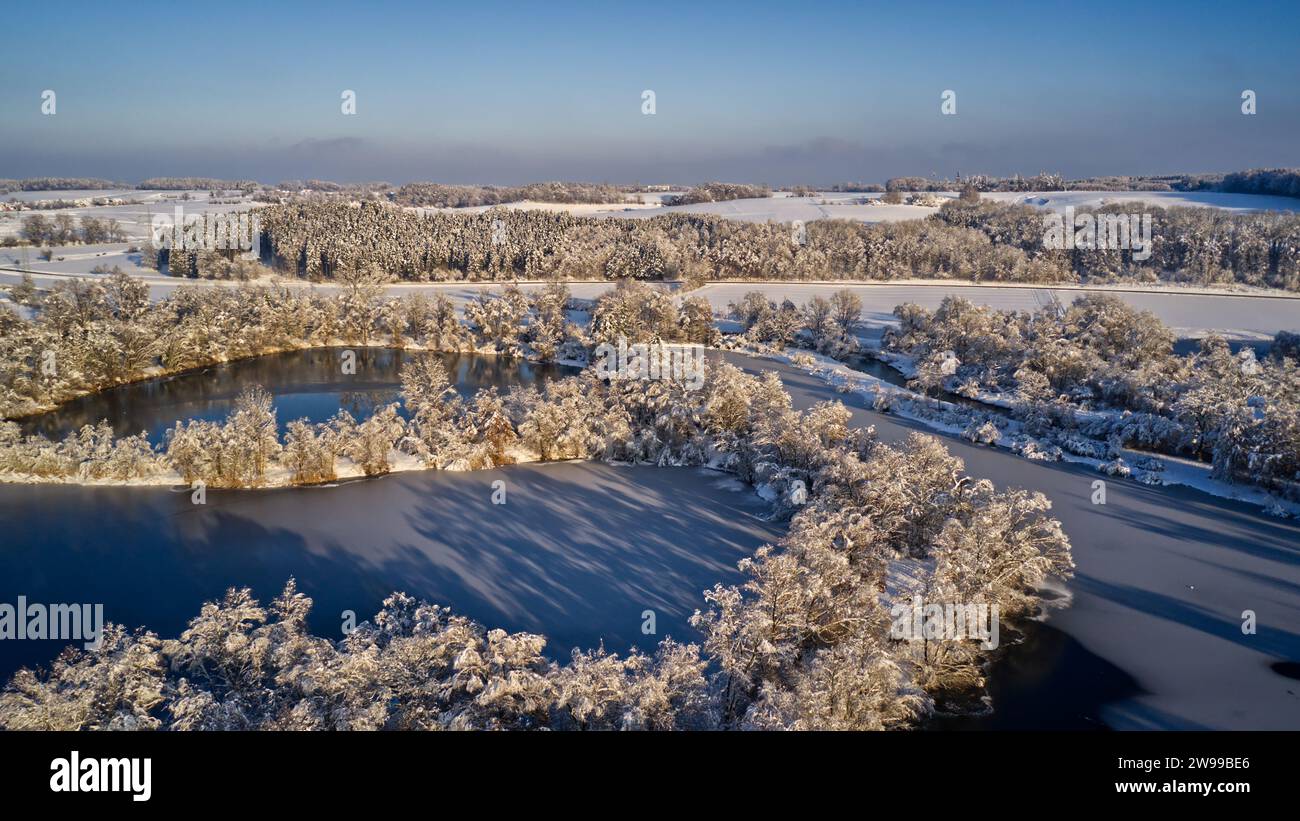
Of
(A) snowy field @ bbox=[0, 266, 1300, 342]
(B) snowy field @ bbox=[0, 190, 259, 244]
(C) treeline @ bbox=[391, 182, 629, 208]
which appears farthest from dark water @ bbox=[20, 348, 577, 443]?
(C) treeline @ bbox=[391, 182, 629, 208]

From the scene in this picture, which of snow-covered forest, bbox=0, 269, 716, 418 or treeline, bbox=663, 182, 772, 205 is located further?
treeline, bbox=663, 182, 772, 205

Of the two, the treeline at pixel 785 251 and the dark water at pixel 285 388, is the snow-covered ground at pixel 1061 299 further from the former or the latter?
the dark water at pixel 285 388

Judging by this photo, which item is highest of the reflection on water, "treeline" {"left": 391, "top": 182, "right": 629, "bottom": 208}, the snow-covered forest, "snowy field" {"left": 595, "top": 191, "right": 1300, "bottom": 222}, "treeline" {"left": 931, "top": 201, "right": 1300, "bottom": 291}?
"treeline" {"left": 391, "top": 182, "right": 629, "bottom": 208}

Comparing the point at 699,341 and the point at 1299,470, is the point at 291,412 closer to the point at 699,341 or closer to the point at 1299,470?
the point at 699,341

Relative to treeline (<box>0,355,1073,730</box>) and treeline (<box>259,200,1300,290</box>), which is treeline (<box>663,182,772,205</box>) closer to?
treeline (<box>259,200,1300,290</box>)

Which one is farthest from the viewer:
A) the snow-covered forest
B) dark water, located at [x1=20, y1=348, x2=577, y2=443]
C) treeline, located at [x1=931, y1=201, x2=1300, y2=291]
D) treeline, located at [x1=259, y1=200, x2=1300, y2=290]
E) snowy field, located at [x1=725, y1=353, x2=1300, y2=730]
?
treeline, located at [x1=259, y1=200, x2=1300, y2=290]

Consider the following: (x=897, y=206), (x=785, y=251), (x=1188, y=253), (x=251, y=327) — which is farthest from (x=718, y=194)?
(x=251, y=327)
